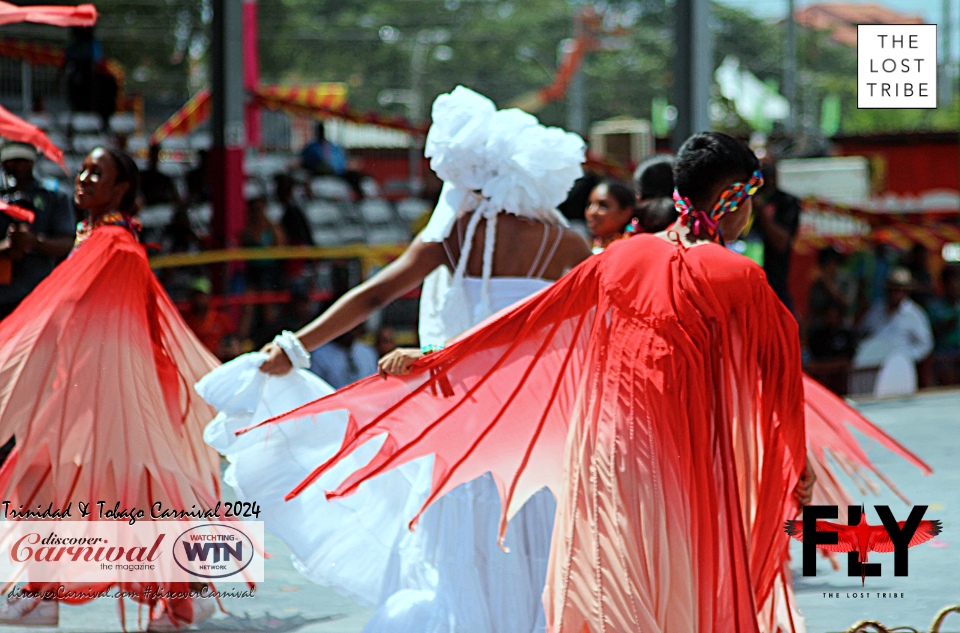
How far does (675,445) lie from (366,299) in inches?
46.4

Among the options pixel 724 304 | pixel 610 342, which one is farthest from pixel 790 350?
pixel 610 342

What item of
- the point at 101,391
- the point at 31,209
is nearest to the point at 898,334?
the point at 31,209

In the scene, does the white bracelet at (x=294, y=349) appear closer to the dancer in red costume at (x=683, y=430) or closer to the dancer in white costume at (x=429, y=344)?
the dancer in white costume at (x=429, y=344)

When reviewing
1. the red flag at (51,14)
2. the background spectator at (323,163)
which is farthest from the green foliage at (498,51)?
the red flag at (51,14)

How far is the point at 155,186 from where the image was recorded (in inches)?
560

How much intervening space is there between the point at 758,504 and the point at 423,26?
174 feet

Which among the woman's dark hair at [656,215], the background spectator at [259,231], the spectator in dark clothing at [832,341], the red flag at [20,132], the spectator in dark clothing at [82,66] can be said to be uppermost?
the spectator in dark clothing at [82,66]

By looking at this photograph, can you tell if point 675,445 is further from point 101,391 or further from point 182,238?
point 182,238

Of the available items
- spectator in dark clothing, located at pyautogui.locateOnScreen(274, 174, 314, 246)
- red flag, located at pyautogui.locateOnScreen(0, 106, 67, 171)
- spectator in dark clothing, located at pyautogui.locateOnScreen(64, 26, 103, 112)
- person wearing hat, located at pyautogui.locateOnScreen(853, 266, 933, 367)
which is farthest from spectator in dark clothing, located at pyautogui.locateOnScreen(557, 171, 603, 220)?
red flag, located at pyautogui.locateOnScreen(0, 106, 67, 171)

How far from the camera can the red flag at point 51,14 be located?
5.76 m

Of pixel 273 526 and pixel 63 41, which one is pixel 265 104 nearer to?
pixel 63 41

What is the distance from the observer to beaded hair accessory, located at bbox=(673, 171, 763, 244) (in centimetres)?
352

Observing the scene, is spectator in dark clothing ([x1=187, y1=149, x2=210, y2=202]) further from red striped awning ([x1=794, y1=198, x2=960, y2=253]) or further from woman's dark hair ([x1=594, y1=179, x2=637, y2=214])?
woman's dark hair ([x1=594, y1=179, x2=637, y2=214])

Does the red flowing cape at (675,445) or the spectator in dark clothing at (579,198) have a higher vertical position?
the spectator in dark clothing at (579,198)
